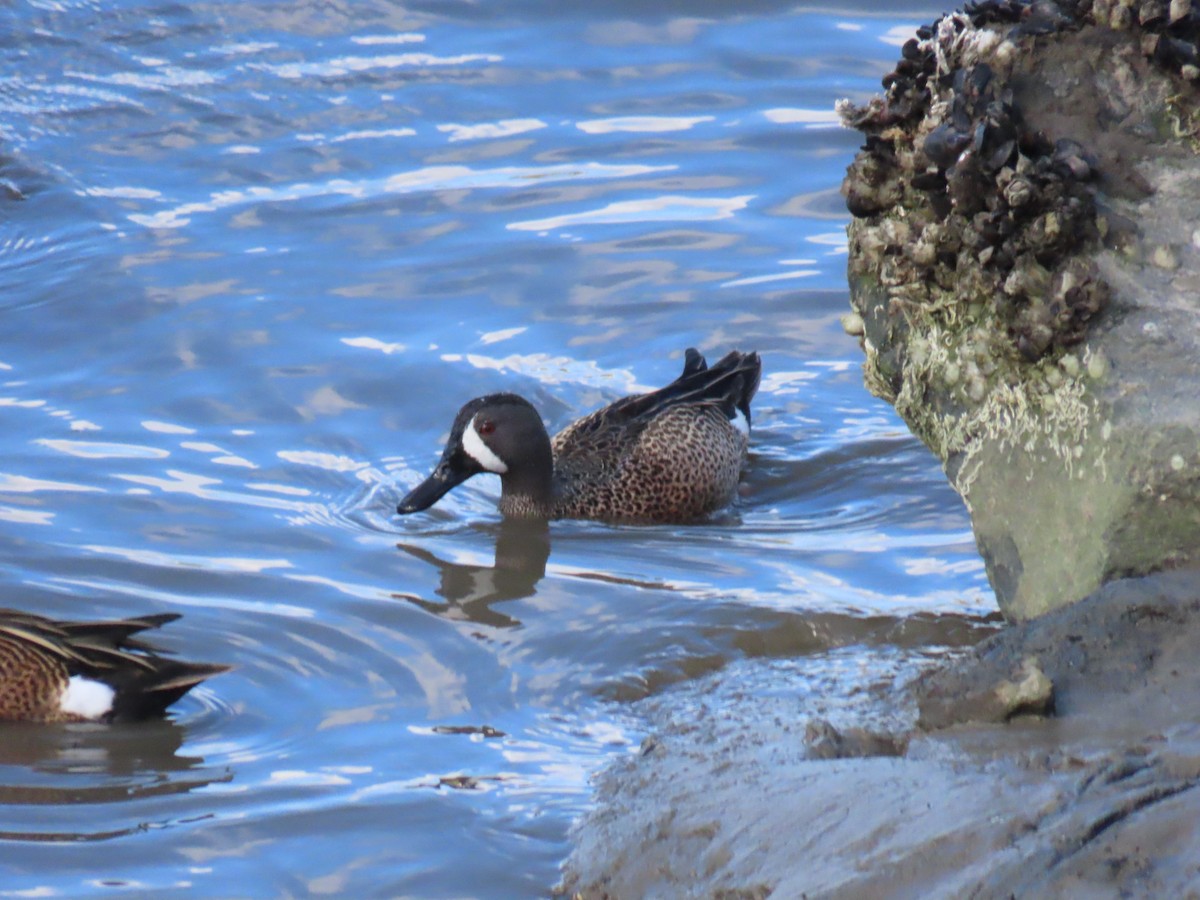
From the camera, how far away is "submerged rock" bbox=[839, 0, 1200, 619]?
4.21 m

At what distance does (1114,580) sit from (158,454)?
15.8 ft

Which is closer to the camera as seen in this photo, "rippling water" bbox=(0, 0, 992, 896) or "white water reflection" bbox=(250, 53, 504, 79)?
"rippling water" bbox=(0, 0, 992, 896)

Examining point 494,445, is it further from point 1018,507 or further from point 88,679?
point 1018,507

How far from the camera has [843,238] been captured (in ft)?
34.6

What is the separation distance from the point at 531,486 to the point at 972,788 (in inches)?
190

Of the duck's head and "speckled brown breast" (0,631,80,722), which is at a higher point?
the duck's head

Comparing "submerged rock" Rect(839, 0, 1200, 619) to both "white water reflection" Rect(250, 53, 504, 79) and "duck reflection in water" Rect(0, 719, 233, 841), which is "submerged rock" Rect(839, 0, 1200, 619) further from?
"white water reflection" Rect(250, 53, 504, 79)

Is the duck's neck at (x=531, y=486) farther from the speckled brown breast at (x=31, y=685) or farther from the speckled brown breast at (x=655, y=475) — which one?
the speckled brown breast at (x=31, y=685)

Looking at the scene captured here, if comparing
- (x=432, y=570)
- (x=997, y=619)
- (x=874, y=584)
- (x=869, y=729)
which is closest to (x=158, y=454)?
(x=432, y=570)

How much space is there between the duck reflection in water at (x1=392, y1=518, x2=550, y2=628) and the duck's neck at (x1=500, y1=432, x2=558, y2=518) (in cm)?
24

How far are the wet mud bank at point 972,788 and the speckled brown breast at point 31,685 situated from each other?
1.79m

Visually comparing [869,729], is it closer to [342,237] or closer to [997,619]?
[997,619]

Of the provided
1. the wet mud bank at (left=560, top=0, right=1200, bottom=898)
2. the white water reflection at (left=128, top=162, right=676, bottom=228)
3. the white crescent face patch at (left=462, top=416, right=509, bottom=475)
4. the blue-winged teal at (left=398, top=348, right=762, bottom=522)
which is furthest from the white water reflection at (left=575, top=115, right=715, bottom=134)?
the wet mud bank at (left=560, top=0, right=1200, bottom=898)

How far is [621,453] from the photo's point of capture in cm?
843
